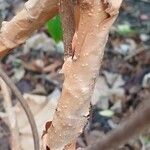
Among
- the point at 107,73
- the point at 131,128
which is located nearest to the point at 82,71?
the point at 131,128

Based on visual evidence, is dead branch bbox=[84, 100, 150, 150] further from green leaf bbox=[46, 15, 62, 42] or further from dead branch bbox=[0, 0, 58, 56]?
green leaf bbox=[46, 15, 62, 42]

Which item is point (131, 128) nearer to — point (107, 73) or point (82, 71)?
point (82, 71)

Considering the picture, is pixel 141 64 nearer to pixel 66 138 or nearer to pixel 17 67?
pixel 17 67

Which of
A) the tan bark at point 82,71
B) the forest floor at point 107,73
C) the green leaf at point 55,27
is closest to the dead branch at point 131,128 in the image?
the tan bark at point 82,71

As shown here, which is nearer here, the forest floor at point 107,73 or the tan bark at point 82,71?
the tan bark at point 82,71

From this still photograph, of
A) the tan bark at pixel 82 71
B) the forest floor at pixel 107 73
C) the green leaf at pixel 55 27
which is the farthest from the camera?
the forest floor at pixel 107 73

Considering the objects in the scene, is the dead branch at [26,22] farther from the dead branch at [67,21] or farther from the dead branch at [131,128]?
the dead branch at [131,128]
